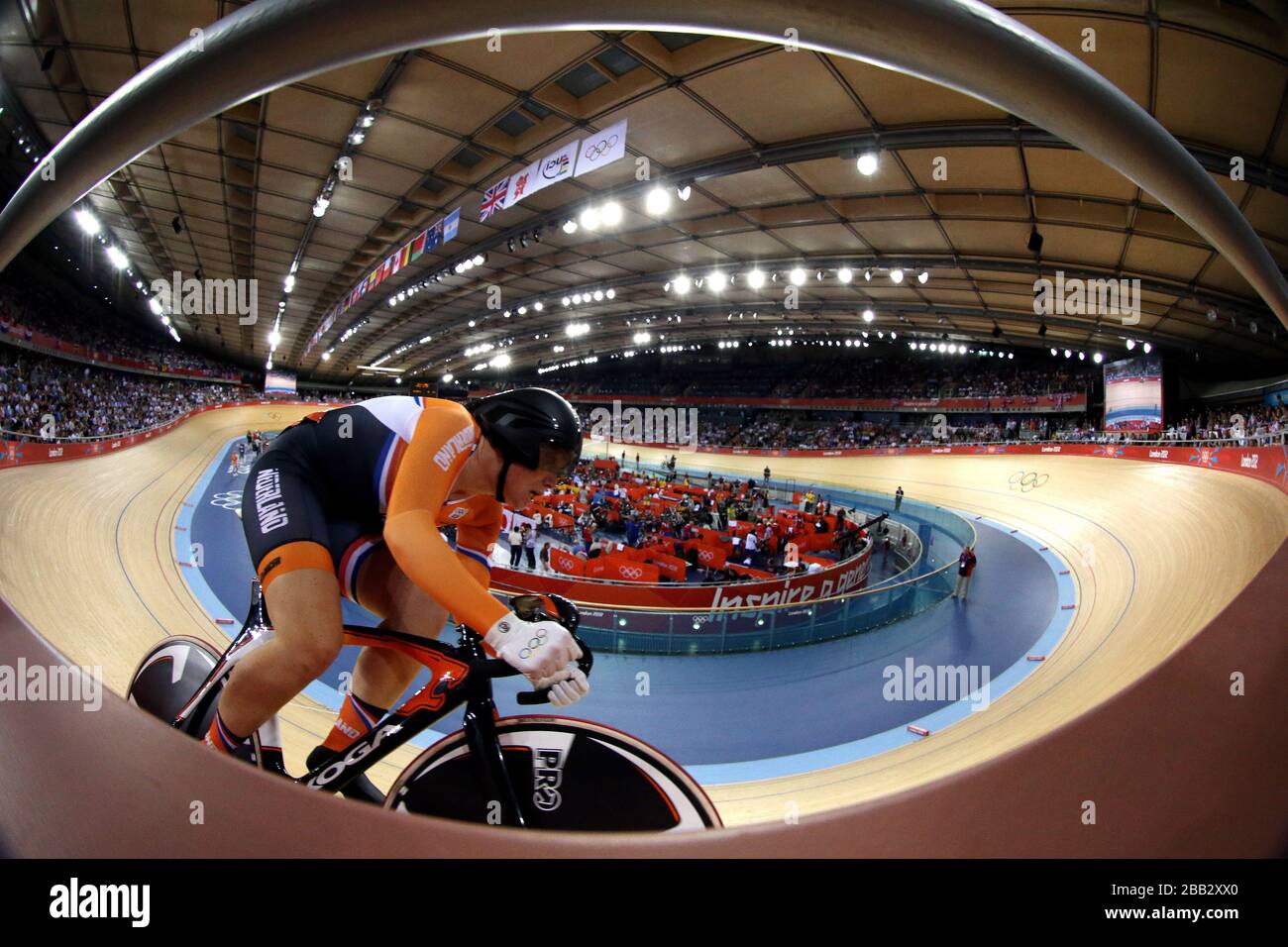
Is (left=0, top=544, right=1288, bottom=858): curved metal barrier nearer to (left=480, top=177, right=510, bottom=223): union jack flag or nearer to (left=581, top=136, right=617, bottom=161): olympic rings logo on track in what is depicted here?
(left=581, top=136, right=617, bottom=161): olympic rings logo on track

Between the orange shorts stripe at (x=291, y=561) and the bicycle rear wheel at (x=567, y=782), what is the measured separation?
583 mm

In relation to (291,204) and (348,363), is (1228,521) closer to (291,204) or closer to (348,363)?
(291,204)

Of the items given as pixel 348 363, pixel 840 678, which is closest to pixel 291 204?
pixel 840 678

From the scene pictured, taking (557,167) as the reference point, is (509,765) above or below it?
below

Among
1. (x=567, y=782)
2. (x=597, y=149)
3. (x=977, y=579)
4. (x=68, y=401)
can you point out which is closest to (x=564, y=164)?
(x=597, y=149)

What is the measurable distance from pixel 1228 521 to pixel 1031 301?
9.86 m

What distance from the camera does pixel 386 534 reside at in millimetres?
1274

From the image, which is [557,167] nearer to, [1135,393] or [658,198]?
[658,198]

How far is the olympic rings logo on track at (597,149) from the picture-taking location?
21.5 ft

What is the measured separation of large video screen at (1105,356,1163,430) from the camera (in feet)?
63.5

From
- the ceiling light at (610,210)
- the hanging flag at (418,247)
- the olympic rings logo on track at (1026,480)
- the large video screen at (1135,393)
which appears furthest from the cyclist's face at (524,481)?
the large video screen at (1135,393)

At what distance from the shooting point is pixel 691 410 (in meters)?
42.9

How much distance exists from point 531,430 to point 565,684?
0.69 metres
